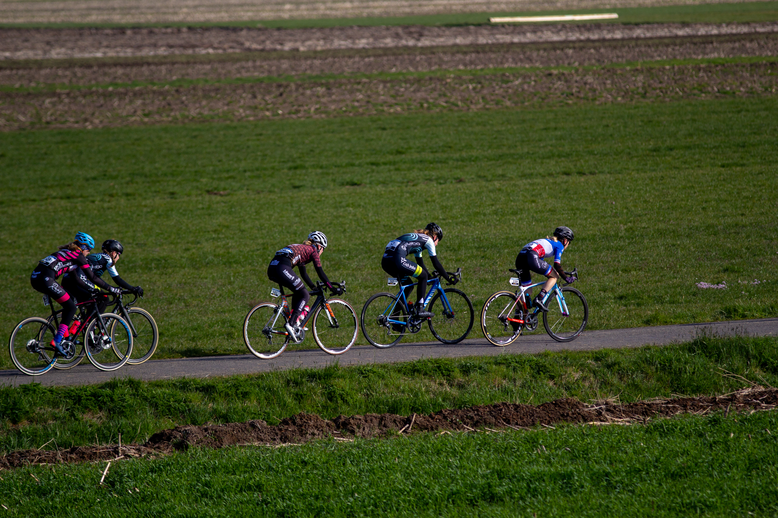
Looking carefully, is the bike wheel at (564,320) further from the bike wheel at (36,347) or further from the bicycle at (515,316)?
the bike wheel at (36,347)

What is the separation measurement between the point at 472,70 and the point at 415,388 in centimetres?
3535

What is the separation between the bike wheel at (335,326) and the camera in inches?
484

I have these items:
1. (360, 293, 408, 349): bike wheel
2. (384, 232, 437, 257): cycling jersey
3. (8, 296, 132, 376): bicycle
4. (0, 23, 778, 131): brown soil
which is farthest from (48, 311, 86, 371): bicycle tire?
(0, 23, 778, 131): brown soil

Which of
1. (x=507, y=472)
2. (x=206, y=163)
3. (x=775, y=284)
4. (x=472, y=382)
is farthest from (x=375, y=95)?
(x=507, y=472)

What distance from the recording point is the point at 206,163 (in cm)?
3066

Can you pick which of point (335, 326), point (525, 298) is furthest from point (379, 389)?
point (525, 298)

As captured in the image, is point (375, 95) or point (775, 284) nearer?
point (775, 284)

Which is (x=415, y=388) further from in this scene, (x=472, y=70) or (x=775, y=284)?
(x=472, y=70)

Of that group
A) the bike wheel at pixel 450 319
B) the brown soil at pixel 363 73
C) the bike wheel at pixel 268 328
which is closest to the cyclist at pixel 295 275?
the bike wheel at pixel 268 328

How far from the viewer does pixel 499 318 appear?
12.2m

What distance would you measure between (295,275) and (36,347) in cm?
434

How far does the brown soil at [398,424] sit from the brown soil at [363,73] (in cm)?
2950

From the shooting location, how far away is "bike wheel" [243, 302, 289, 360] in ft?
39.0

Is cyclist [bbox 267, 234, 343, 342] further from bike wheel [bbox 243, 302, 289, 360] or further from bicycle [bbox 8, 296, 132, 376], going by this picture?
bicycle [bbox 8, 296, 132, 376]
